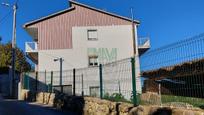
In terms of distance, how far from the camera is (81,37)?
130 feet

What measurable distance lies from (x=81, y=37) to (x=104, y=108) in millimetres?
27105

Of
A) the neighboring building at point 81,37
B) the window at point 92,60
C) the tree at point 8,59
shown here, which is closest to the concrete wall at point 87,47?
the neighboring building at point 81,37

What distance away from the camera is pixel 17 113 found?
16.3m

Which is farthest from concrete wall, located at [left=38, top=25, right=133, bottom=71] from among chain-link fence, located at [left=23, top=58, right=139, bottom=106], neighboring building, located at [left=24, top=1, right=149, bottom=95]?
chain-link fence, located at [left=23, top=58, right=139, bottom=106]

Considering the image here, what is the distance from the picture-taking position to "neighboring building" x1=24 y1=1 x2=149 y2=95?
3888cm

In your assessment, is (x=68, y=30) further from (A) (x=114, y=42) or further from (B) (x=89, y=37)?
(A) (x=114, y=42)

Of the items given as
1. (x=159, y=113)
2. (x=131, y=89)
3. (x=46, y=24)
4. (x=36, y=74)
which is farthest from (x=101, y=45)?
(x=159, y=113)

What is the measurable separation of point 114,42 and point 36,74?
45.4 ft

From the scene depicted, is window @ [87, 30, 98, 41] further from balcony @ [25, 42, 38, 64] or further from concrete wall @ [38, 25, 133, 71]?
balcony @ [25, 42, 38, 64]

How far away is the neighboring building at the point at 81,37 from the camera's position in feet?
128

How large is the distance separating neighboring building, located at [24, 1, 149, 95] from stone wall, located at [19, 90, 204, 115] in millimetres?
15757

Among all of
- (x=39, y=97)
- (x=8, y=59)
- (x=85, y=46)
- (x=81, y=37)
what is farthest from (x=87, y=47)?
(x=8, y=59)

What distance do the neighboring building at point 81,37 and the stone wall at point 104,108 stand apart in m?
15.8

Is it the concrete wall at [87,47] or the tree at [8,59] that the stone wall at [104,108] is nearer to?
the concrete wall at [87,47]
